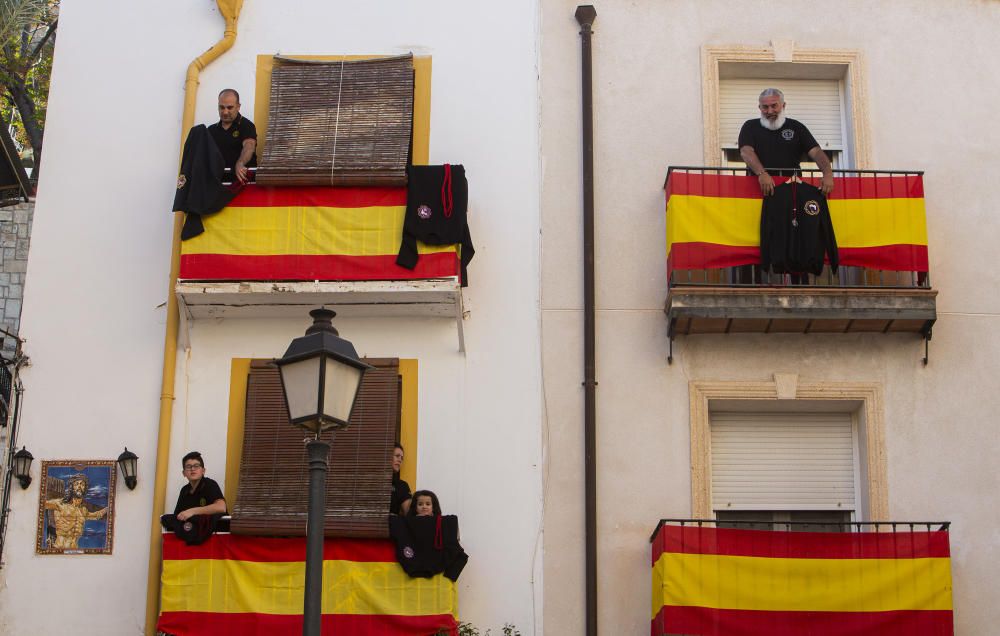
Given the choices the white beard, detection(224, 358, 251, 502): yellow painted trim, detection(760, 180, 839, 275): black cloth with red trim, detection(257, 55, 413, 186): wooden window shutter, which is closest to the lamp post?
detection(224, 358, 251, 502): yellow painted trim

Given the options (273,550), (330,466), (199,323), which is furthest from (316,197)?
(273,550)

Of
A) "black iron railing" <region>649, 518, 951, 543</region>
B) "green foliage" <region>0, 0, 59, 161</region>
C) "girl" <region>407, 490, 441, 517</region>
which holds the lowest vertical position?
"black iron railing" <region>649, 518, 951, 543</region>

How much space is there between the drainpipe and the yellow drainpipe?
12.3ft

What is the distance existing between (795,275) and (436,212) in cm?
360

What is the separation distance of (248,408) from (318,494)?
3899mm

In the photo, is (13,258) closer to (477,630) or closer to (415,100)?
(415,100)

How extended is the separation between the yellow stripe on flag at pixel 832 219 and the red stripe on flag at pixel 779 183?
6cm

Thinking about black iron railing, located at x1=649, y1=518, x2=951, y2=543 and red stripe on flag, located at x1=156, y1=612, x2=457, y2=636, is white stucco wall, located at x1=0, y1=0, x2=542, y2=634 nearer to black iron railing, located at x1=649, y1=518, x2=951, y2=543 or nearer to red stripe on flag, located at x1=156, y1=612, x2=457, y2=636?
red stripe on flag, located at x1=156, y1=612, x2=457, y2=636

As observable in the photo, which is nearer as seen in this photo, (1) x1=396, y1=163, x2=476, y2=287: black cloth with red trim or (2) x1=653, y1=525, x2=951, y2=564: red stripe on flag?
(2) x1=653, y1=525, x2=951, y2=564: red stripe on flag

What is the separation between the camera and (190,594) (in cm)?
1368

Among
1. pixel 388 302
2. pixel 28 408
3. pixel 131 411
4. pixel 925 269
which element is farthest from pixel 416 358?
pixel 925 269

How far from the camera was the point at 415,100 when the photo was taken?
51.4ft

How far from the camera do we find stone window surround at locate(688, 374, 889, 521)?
47.6 ft

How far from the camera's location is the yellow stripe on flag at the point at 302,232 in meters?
14.6
